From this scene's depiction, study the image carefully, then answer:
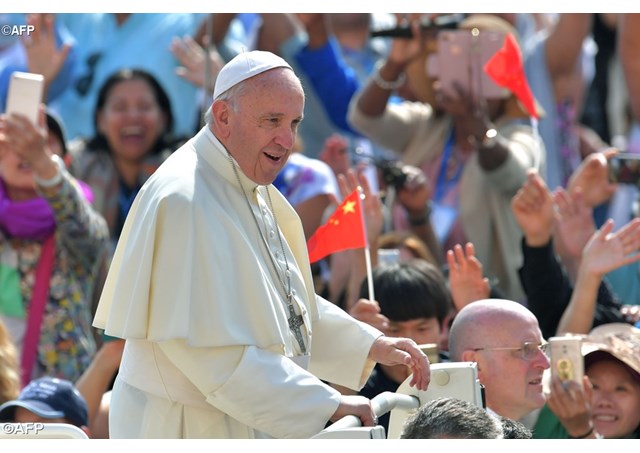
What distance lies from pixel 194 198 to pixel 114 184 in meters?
3.78

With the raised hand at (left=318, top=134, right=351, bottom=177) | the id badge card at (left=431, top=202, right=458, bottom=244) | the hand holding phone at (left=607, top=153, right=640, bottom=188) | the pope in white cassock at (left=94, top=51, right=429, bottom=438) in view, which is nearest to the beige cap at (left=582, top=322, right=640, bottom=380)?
the hand holding phone at (left=607, top=153, right=640, bottom=188)

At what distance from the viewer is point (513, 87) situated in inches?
256

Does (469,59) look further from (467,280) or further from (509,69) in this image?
(467,280)

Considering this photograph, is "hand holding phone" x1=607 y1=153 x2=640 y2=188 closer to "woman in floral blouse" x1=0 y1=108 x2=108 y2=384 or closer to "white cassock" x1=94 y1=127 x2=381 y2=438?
"woman in floral blouse" x1=0 y1=108 x2=108 y2=384

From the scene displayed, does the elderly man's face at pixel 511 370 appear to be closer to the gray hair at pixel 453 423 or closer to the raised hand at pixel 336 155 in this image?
the gray hair at pixel 453 423

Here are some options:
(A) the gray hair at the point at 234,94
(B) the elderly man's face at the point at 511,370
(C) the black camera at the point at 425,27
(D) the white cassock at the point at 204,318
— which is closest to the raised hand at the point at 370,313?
(B) the elderly man's face at the point at 511,370

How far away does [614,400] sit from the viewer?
5312 mm

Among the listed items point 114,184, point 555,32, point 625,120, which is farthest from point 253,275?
point 625,120

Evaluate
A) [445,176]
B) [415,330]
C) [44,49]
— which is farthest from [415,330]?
[44,49]

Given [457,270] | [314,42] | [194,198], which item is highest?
[314,42]

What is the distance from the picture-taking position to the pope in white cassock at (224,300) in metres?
3.61

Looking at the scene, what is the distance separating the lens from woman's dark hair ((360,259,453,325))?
5617 mm

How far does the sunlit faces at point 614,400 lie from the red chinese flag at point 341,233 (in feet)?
3.43
